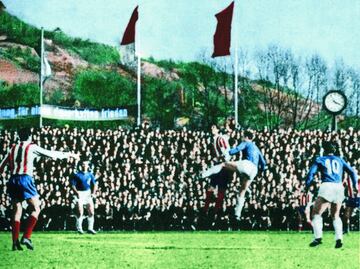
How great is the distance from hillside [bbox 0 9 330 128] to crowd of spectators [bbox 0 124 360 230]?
65 centimetres

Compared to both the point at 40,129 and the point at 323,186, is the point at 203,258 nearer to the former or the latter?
the point at 323,186

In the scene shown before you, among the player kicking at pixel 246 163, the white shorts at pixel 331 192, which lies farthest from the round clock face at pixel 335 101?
the white shorts at pixel 331 192

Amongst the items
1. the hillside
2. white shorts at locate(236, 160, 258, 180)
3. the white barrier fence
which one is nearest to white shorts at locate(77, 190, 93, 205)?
the white barrier fence

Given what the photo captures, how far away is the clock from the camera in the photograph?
10781 mm

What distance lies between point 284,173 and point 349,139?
1539 mm

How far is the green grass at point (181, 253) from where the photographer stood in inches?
293

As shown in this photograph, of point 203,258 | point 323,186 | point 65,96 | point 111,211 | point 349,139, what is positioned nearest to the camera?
point 203,258

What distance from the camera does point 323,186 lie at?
881 cm

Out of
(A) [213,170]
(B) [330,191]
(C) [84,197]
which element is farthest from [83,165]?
(B) [330,191]

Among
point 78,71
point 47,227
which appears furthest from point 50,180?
point 78,71

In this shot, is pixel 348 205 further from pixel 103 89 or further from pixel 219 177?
pixel 103 89

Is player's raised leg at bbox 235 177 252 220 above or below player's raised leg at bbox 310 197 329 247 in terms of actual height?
above

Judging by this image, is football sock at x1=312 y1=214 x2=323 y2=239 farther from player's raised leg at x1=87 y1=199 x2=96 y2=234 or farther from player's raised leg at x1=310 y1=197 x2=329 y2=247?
player's raised leg at x1=87 y1=199 x2=96 y2=234

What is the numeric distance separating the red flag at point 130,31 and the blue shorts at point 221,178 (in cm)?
244
